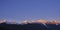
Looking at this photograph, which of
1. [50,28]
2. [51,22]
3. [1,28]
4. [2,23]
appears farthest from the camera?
[51,22]

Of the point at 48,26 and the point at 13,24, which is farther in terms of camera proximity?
the point at 48,26

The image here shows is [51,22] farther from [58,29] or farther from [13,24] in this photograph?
[13,24]

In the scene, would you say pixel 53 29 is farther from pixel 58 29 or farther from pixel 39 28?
pixel 39 28

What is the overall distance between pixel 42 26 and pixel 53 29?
1.71m

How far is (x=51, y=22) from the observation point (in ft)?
77.4

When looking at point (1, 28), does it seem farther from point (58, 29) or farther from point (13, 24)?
point (58, 29)

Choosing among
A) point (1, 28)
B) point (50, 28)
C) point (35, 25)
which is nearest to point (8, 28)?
point (1, 28)

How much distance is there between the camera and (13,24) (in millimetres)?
20047

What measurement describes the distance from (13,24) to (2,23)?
1.41 meters

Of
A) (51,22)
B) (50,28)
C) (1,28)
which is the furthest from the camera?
(51,22)

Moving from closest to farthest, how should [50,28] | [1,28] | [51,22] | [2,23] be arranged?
[1,28], [2,23], [50,28], [51,22]

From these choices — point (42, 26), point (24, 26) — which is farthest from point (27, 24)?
point (42, 26)

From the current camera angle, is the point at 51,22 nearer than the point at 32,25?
No

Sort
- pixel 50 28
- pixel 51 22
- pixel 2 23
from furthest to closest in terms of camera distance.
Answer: pixel 51 22 < pixel 50 28 < pixel 2 23
